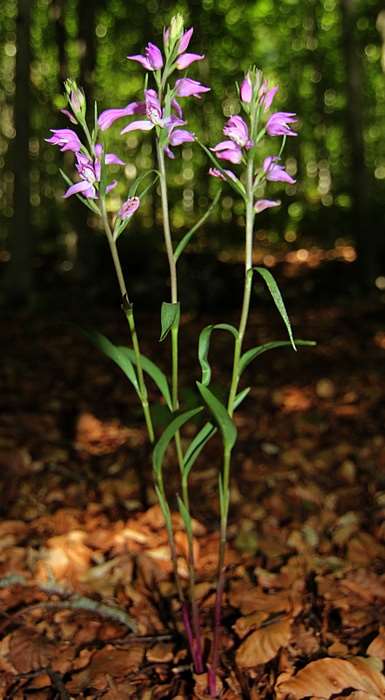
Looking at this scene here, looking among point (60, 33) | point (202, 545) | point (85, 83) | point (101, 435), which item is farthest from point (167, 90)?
point (60, 33)

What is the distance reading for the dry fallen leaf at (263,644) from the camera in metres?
2.13

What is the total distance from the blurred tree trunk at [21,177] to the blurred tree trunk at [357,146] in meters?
3.43

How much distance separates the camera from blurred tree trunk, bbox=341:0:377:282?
800cm

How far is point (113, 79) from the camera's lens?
2305 cm

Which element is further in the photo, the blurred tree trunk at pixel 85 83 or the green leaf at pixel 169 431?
the blurred tree trunk at pixel 85 83

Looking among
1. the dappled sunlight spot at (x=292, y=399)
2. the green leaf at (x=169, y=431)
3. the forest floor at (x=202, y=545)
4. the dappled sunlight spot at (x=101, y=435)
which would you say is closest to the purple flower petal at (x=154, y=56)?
the green leaf at (x=169, y=431)

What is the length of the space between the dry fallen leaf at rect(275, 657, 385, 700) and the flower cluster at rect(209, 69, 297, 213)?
125 centimetres

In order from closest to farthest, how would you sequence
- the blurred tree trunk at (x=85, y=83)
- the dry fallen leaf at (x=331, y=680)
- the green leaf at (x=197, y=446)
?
the green leaf at (x=197, y=446) → the dry fallen leaf at (x=331, y=680) → the blurred tree trunk at (x=85, y=83)

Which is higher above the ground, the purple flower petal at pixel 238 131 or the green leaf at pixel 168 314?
the purple flower petal at pixel 238 131

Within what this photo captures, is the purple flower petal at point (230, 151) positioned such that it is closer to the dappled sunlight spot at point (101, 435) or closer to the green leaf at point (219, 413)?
the green leaf at point (219, 413)

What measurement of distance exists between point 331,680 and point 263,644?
261mm

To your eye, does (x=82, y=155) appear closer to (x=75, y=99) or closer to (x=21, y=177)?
(x=75, y=99)

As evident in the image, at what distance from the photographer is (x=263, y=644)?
85.8 inches

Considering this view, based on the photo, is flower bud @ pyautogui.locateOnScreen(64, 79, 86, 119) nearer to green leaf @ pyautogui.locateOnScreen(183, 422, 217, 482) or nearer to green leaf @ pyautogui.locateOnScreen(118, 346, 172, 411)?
green leaf @ pyautogui.locateOnScreen(118, 346, 172, 411)
